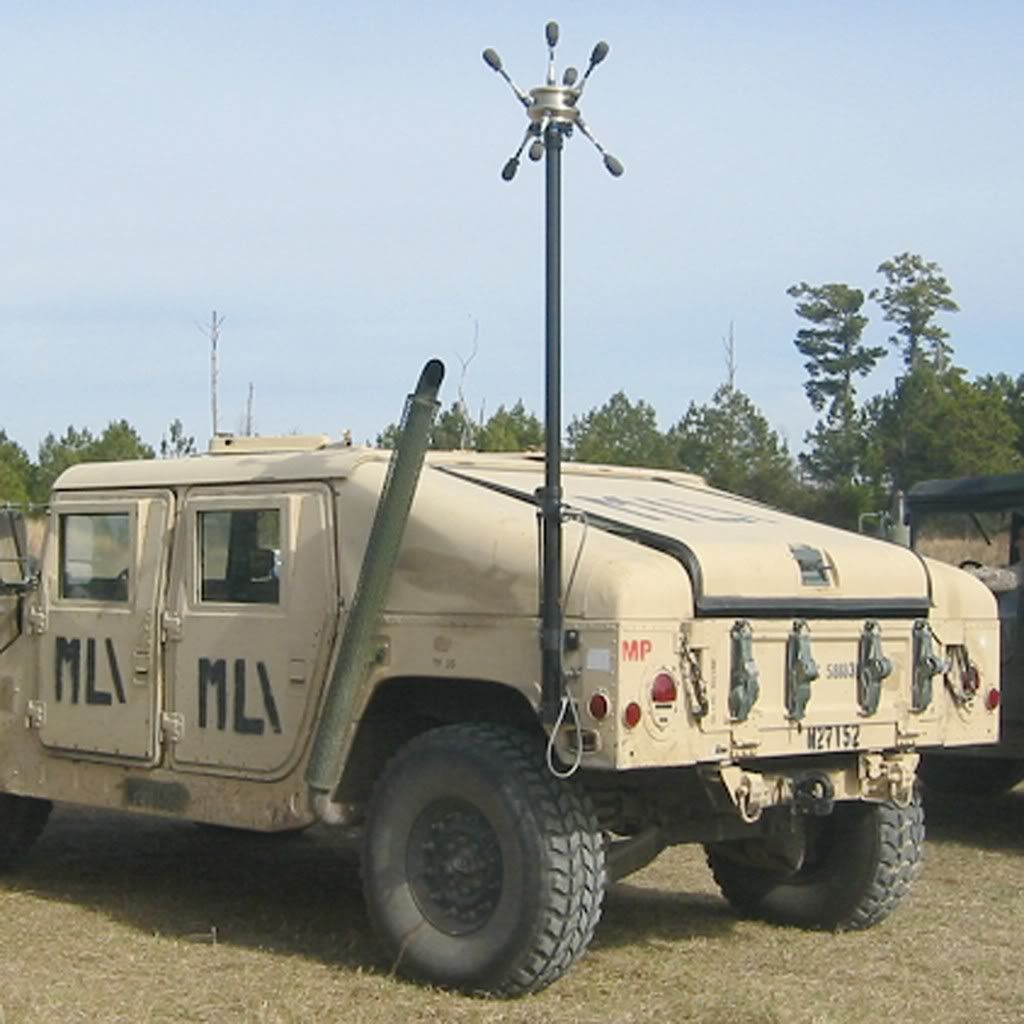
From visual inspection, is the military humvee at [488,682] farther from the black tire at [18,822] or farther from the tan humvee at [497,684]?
the black tire at [18,822]

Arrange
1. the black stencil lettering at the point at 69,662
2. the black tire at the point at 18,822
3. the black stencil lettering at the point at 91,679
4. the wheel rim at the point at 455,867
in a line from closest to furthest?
the wheel rim at the point at 455,867 < the black stencil lettering at the point at 91,679 < the black stencil lettering at the point at 69,662 < the black tire at the point at 18,822

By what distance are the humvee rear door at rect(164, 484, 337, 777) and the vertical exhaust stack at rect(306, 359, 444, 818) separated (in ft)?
0.90

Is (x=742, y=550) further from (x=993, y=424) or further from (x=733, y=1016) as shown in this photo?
(x=993, y=424)

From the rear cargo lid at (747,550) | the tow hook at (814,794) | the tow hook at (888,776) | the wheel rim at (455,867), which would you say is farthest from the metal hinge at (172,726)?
the tow hook at (888,776)

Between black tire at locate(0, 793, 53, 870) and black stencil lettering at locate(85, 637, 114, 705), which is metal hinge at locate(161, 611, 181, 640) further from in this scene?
black tire at locate(0, 793, 53, 870)

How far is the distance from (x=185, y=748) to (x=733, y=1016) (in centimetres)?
259

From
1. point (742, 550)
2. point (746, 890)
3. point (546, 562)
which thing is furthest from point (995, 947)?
point (546, 562)

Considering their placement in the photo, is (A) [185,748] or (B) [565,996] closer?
(B) [565,996]

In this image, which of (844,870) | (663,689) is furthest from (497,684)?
(844,870)

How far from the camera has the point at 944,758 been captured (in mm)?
11617

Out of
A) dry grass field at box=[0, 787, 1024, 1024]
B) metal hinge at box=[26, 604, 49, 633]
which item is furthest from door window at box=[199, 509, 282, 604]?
dry grass field at box=[0, 787, 1024, 1024]

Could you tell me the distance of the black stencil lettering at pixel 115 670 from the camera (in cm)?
806

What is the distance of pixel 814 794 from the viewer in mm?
7051

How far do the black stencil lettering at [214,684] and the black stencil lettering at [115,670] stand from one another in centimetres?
47
